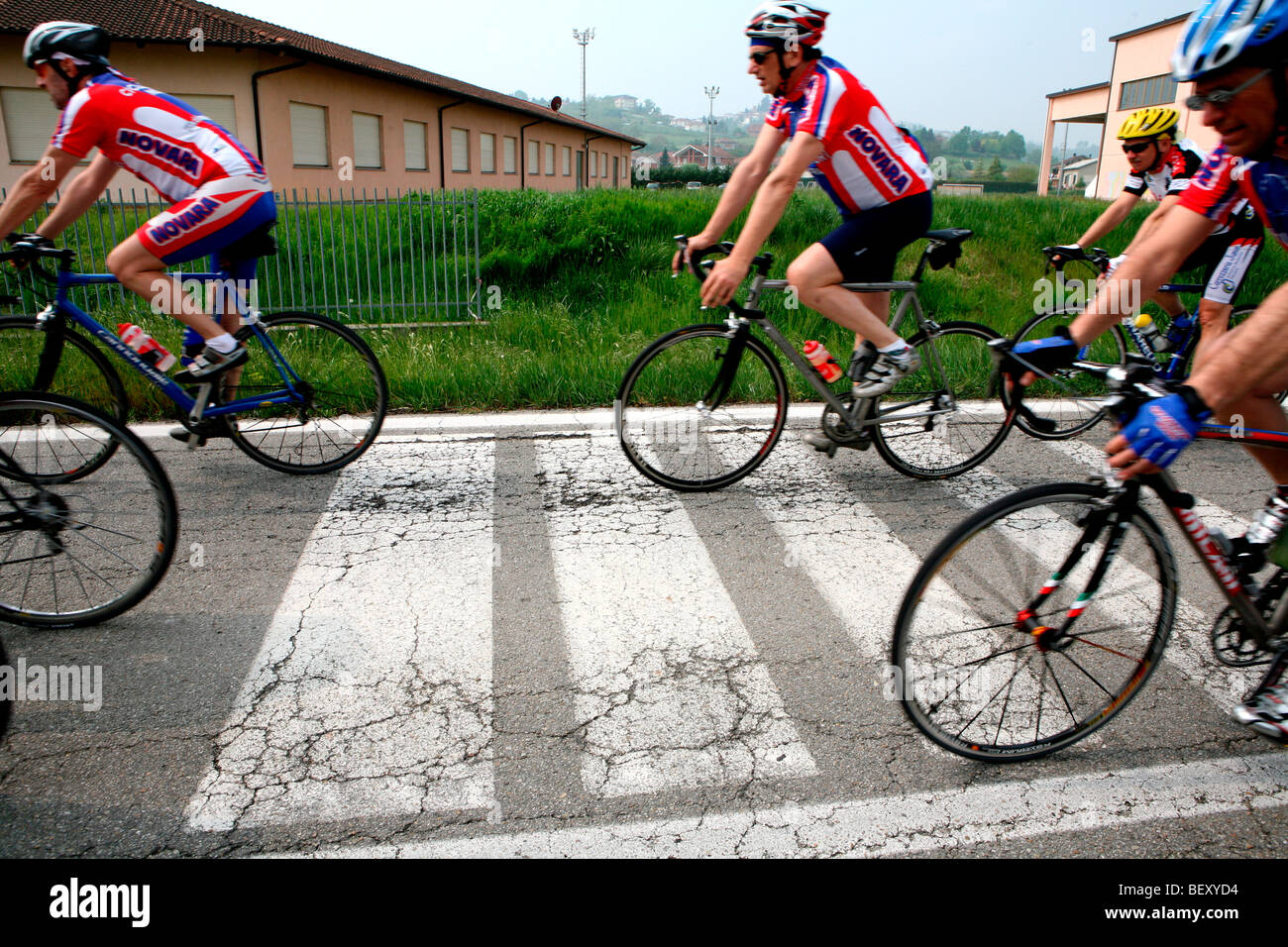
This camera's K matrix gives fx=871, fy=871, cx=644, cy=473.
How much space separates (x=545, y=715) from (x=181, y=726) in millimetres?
1165

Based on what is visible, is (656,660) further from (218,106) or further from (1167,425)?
(218,106)

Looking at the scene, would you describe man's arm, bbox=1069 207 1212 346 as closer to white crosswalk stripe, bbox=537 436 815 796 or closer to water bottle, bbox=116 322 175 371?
white crosswalk stripe, bbox=537 436 815 796

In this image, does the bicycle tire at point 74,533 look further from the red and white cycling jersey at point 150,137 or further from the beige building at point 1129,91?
the beige building at point 1129,91

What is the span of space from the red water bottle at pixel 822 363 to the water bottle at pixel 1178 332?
2.63 metres

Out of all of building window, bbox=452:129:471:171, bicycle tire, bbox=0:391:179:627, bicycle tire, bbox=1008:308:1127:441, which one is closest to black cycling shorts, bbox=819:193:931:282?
bicycle tire, bbox=1008:308:1127:441

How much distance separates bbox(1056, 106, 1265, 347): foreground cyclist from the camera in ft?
15.9

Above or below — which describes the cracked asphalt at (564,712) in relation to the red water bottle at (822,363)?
below

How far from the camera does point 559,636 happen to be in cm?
336

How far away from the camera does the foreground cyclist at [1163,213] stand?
4.86 metres

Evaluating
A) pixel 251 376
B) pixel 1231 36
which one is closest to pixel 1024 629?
pixel 1231 36

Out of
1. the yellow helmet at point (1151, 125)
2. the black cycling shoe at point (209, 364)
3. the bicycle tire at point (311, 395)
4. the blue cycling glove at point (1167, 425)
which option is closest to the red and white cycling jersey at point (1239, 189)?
the blue cycling glove at point (1167, 425)

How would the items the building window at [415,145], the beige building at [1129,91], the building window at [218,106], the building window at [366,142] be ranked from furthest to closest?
1. the beige building at [1129,91]
2. the building window at [415,145]
3. the building window at [366,142]
4. the building window at [218,106]
